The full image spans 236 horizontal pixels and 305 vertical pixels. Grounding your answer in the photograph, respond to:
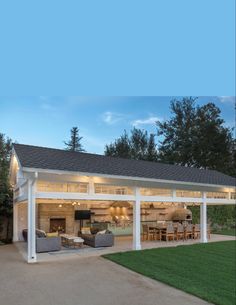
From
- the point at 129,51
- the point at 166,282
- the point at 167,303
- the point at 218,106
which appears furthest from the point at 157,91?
the point at 218,106

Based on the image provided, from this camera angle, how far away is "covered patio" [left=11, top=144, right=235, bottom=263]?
12.2 metres

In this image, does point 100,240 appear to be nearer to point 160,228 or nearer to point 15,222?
point 160,228

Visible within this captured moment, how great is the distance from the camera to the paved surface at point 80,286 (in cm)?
699

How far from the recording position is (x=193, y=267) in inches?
424

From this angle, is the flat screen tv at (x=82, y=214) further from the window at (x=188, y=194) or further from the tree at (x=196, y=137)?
the tree at (x=196, y=137)

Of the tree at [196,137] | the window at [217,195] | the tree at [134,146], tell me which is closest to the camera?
the window at [217,195]

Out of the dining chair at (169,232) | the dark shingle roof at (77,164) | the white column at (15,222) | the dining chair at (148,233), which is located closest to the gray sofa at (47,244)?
the dark shingle roof at (77,164)

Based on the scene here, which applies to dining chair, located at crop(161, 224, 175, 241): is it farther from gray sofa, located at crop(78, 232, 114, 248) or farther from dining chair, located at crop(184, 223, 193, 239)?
gray sofa, located at crop(78, 232, 114, 248)

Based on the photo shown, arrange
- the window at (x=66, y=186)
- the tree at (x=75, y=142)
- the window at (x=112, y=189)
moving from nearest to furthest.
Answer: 1. the window at (x=66, y=186)
2. the window at (x=112, y=189)
3. the tree at (x=75, y=142)

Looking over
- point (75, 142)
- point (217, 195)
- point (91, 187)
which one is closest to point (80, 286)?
point (91, 187)

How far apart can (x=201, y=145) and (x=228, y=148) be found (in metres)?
2.95

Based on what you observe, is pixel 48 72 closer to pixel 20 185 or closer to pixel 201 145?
pixel 20 185

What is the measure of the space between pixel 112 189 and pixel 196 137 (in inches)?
1005

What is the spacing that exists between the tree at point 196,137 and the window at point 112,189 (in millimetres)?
23643
